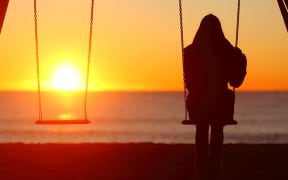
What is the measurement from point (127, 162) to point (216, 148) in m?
3.60

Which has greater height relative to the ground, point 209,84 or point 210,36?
point 210,36

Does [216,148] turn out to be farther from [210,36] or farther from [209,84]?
[210,36]

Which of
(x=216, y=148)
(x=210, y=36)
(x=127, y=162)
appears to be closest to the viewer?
(x=210, y=36)

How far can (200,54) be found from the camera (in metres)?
9.38

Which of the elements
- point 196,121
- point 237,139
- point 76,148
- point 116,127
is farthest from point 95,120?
point 196,121

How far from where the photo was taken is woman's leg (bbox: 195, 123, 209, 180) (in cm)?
955

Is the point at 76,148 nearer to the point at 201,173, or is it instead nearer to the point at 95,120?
the point at 201,173

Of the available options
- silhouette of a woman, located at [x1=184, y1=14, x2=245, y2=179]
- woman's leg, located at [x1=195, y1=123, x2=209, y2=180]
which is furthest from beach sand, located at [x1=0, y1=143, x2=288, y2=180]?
silhouette of a woman, located at [x1=184, y1=14, x2=245, y2=179]

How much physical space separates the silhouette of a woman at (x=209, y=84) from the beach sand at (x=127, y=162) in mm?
1920

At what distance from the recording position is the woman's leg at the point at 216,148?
9.51m

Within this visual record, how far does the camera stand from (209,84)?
939 cm

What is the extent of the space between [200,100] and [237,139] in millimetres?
51511

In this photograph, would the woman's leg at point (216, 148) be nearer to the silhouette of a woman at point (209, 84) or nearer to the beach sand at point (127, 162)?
the silhouette of a woman at point (209, 84)

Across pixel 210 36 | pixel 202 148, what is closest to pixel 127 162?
pixel 202 148
